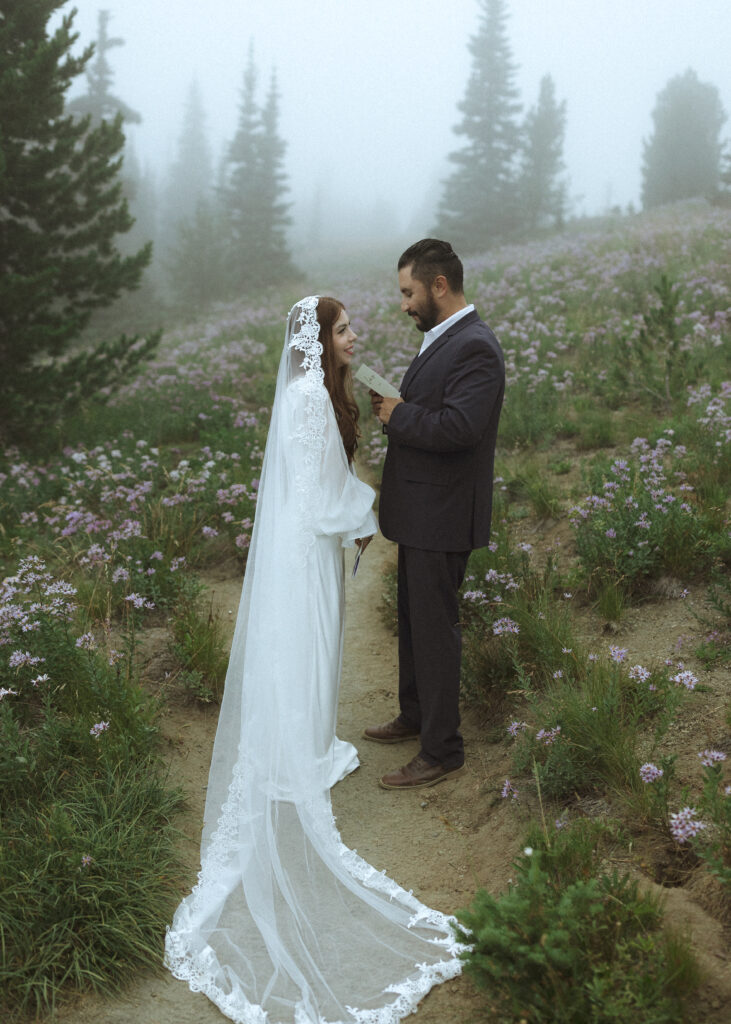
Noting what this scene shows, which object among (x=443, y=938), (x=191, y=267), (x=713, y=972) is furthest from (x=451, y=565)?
(x=191, y=267)

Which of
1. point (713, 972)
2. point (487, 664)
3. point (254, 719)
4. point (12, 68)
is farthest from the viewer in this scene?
point (12, 68)

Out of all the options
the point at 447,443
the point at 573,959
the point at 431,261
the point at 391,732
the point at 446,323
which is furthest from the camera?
the point at 391,732

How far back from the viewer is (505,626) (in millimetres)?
4703

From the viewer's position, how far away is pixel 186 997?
3.04m

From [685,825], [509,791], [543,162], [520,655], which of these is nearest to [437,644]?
[520,655]

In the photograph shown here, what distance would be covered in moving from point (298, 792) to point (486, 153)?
3395cm

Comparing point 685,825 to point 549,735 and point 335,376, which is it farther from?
point 335,376

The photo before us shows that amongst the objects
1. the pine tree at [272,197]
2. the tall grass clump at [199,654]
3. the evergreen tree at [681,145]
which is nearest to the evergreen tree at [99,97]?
the pine tree at [272,197]

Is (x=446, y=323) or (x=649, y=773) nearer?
(x=649, y=773)

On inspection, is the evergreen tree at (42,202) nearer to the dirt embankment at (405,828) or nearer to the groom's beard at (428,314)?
the dirt embankment at (405,828)

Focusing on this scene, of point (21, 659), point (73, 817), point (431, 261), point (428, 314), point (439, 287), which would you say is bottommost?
point (73, 817)

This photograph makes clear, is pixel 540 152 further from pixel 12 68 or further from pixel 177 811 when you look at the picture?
pixel 177 811

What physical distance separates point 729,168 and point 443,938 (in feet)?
103

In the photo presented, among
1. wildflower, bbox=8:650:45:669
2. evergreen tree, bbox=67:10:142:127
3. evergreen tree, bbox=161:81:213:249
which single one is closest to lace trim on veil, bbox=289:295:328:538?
wildflower, bbox=8:650:45:669
